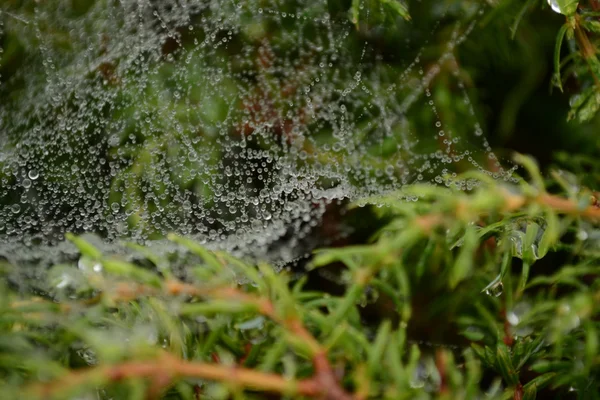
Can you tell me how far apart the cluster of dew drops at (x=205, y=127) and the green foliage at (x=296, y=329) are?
497 mm

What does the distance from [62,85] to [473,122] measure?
3.15ft

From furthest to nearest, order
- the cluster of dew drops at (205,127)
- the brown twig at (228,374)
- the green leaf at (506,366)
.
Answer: the cluster of dew drops at (205,127) < the green leaf at (506,366) < the brown twig at (228,374)

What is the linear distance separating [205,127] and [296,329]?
776 millimetres

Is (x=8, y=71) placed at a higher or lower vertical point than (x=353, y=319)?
higher

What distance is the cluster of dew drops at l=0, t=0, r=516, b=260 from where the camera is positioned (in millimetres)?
1092

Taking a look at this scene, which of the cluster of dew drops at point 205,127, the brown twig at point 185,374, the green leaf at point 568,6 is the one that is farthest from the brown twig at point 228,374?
the cluster of dew drops at point 205,127

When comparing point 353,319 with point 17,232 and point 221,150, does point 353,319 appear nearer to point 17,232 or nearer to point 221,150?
point 221,150

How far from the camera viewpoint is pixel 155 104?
1069mm

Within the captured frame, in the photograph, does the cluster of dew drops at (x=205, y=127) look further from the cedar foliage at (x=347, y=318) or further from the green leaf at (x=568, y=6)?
the green leaf at (x=568, y=6)

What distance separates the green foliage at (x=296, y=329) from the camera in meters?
0.35

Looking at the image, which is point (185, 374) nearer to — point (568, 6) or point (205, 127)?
point (568, 6)

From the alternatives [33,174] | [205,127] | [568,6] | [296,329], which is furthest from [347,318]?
[33,174]

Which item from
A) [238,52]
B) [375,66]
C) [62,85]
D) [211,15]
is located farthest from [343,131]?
[62,85]

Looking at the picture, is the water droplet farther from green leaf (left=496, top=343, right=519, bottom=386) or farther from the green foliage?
green leaf (left=496, top=343, right=519, bottom=386)
